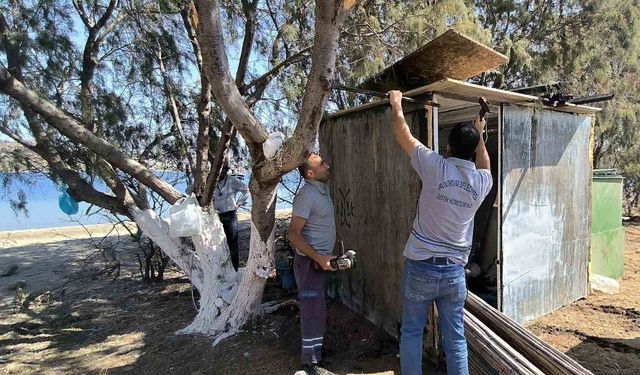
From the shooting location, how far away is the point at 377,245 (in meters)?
4.12

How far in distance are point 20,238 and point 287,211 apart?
8701 millimetres

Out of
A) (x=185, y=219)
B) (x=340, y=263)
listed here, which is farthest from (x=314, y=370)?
(x=185, y=219)

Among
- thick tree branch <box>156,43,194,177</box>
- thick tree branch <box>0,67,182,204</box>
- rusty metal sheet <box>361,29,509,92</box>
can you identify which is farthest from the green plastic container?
thick tree branch <box>0,67,182,204</box>

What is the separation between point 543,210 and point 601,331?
4.45 ft

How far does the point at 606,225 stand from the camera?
562cm

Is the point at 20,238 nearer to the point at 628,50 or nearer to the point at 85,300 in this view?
the point at 85,300

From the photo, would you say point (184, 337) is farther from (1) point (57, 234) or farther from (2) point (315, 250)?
(1) point (57, 234)

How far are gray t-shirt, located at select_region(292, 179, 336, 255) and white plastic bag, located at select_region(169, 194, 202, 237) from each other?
1.43 m

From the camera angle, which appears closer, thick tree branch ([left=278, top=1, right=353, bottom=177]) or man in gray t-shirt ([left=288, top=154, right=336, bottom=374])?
thick tree branch ([left=278, top=1, right=353, bottom=177])

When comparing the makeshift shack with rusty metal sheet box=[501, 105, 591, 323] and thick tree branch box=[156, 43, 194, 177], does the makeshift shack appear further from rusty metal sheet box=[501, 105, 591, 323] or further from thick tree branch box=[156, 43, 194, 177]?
thick tree branch box=[156, 43, 194, 177]

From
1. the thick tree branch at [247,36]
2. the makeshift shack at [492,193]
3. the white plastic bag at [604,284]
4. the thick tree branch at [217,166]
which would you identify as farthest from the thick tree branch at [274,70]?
the white plastic bag at [604,284]

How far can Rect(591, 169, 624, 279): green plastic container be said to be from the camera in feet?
18.0

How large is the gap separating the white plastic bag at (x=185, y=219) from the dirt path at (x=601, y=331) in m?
3.71

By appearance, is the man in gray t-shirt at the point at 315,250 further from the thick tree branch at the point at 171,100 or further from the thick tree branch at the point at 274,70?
the thick tree branch at the point at 171,100
